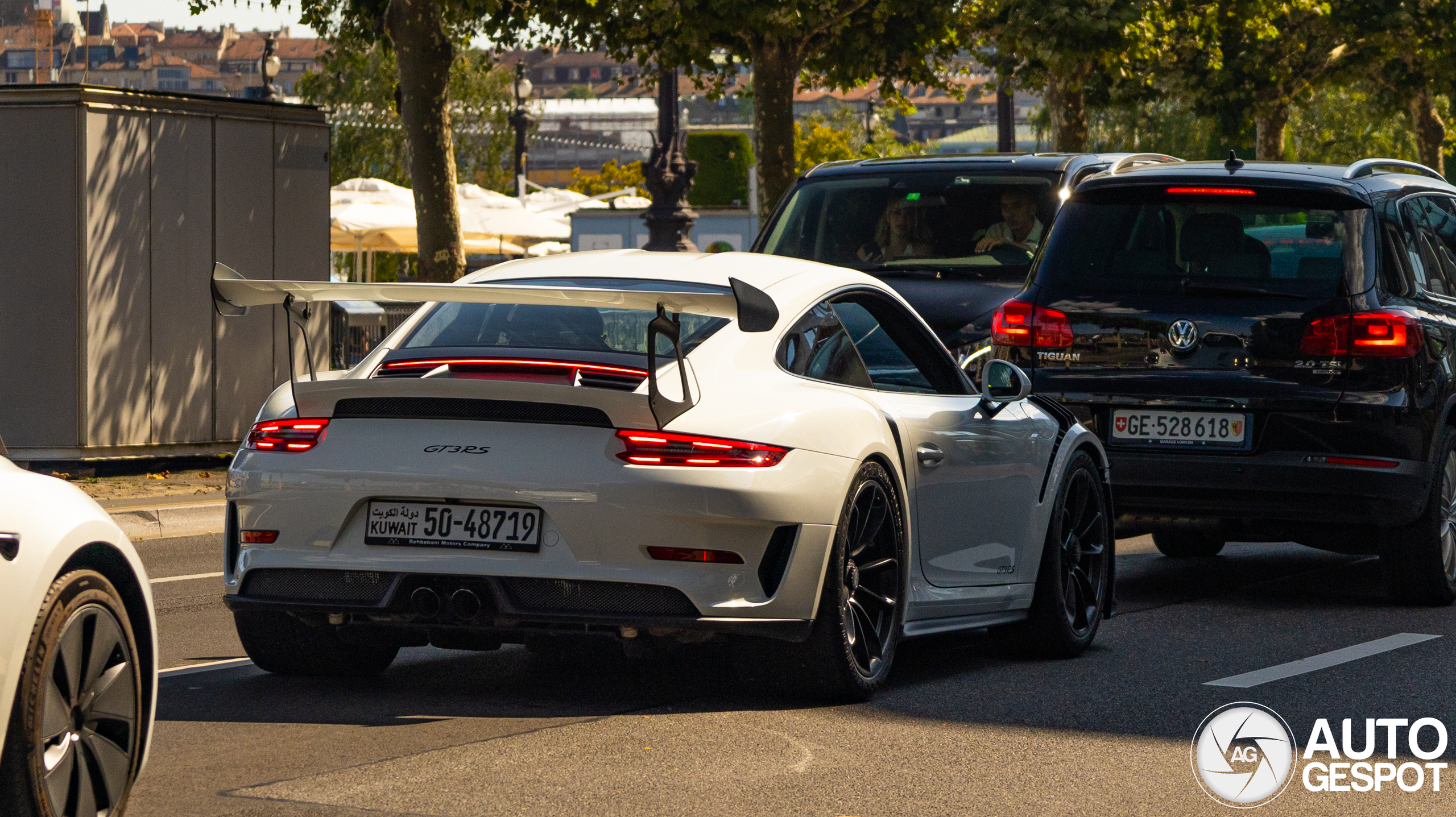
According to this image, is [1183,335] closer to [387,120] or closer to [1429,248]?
[1429,248]

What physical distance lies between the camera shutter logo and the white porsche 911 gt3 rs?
1.02 metres

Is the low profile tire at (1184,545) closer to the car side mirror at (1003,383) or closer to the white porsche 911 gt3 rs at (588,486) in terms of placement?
the car side mirror at (1003,383)

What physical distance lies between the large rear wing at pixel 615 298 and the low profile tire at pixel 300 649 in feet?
3.00

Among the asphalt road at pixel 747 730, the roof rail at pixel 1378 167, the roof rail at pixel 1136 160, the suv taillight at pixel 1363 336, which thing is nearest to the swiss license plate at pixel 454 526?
the asphalt road at pixel 747 730

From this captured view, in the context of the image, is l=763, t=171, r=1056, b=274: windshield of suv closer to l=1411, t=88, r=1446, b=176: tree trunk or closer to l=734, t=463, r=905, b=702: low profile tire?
l=734, t=463, r=905, b=702: low profile tire

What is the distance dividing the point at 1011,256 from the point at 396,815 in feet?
26.5

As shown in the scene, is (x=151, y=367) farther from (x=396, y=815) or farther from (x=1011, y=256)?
(x=396, y=815)

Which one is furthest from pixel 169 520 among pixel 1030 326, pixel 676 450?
pixel 676 450

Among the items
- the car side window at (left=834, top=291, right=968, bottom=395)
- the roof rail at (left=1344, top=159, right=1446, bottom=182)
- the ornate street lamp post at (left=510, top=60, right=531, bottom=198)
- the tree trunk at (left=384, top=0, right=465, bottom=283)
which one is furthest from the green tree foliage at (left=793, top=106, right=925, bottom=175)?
the car side window at (left=834, top=291, right=968, bottom=395)

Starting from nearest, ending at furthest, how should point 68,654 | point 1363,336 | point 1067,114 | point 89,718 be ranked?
point 68,654, point 89,718, point 1363,336, point 1067,114

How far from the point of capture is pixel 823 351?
654 centimetres

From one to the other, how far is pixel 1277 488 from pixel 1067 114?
21.7 m

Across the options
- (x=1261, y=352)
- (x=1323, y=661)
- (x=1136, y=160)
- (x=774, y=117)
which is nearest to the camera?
(x=1323, y=661)

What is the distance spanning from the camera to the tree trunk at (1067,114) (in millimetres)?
29562
